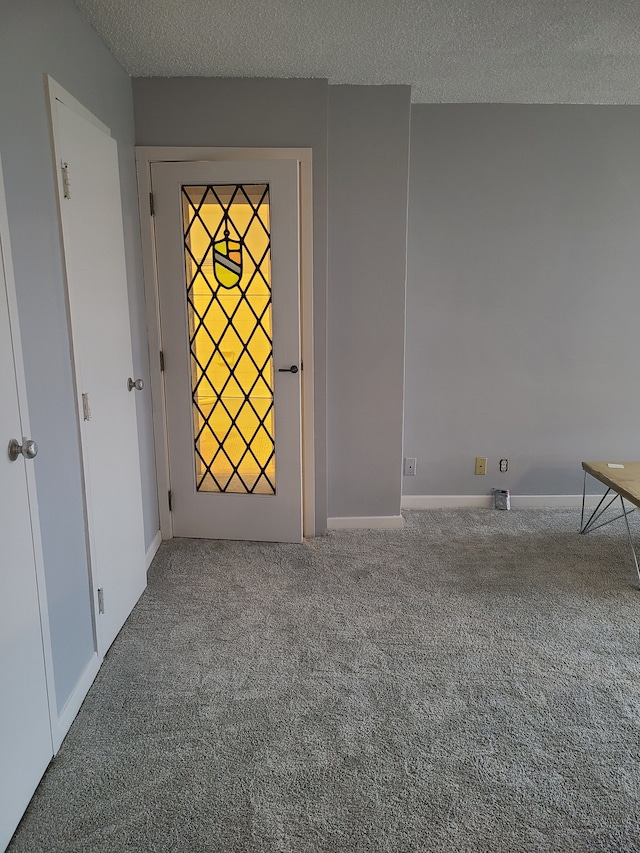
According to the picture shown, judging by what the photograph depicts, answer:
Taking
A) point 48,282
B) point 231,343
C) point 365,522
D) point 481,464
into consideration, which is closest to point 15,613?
point 48,282

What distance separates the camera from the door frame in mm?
2938

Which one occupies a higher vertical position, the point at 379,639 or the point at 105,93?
the point at 105,93

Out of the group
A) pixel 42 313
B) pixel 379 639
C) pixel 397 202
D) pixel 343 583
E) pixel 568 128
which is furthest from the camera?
pixel 568 128

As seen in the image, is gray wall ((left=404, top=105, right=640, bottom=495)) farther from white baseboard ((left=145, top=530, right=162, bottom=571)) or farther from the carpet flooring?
white baseboard ((left=145, top=530, right=162, bottom=571))

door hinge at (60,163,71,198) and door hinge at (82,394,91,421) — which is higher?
door hinge at (60,163,71,198)

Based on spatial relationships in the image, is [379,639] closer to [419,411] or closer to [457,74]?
[419,411]

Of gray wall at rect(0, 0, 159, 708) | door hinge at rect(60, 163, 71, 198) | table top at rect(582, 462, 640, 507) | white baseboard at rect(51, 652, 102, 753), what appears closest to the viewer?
gray wall at rect(0, 0, 159, 708)

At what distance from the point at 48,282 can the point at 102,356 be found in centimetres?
49

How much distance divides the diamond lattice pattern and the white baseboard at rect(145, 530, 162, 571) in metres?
0.36

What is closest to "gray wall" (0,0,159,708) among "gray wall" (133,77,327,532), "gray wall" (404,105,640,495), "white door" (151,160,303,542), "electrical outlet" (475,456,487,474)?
"gray wall" (133,77,327,532)

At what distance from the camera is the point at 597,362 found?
372 centimetres

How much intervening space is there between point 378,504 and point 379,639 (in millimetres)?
1195

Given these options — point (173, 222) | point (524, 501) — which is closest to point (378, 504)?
point (524, 501)

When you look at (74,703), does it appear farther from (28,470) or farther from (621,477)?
(621,477)
